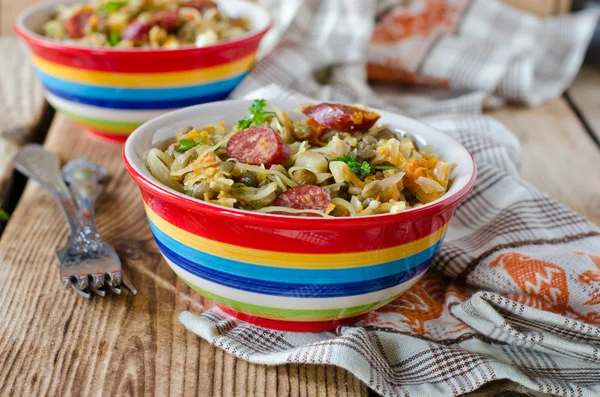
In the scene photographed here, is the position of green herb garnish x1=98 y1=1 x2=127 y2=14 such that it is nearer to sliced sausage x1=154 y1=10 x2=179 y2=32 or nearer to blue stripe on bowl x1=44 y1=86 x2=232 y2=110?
sliced sausage x1=154 y1=10 x2=179 y2=32

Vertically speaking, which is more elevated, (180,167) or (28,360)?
(180,167)

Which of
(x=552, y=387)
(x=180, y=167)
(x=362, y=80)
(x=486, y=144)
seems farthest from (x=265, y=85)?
(x=552, y=387)

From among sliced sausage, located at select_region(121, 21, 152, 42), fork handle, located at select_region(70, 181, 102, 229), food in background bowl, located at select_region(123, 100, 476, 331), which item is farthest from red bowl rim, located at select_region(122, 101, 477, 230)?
sliced sausage, located at select_region(121, 21, 152, 42)

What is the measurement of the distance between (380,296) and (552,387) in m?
0.28

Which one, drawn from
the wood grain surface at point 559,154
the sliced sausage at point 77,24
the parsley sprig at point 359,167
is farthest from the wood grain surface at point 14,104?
the wood grain surface at point 559,154

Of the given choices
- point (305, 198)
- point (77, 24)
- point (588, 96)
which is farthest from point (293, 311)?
point (588, 96)

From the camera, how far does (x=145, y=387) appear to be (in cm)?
105

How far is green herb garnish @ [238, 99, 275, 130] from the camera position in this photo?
1.28 metres

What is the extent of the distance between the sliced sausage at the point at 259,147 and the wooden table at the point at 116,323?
267 mm

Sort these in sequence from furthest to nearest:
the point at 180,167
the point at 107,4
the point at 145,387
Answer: the point at 107,4
the point at 180,167
the point at 145,387

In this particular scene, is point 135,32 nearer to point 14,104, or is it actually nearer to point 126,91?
point 126,91

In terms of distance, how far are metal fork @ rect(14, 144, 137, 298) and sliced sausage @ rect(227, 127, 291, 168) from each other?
305 mm

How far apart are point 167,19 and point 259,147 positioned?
0.80 m

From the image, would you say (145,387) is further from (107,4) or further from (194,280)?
(107,4)
